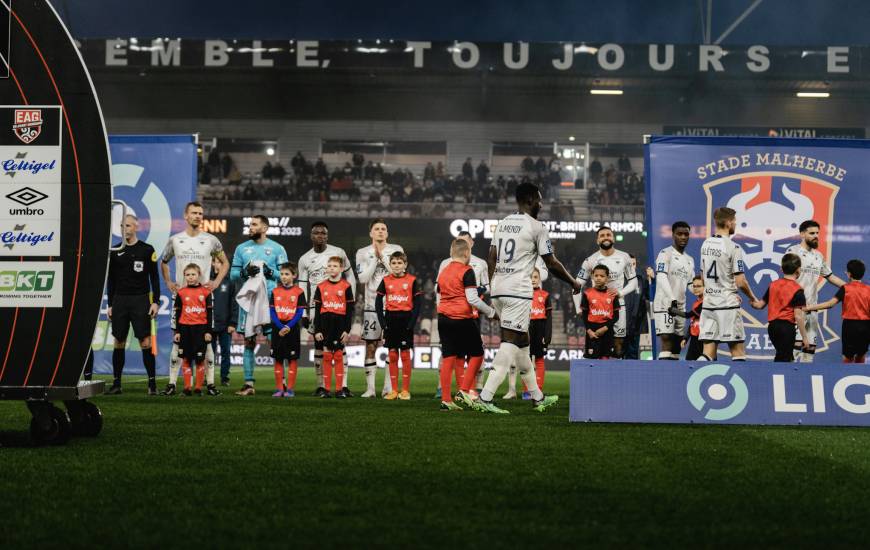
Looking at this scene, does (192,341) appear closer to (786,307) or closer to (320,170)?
(786,307)

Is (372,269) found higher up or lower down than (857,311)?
higher up

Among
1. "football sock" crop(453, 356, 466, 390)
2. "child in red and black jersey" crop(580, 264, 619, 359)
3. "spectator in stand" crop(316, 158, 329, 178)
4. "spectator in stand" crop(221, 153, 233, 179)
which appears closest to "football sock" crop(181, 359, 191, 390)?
"football sock" crop(453, 356, 466, 390)

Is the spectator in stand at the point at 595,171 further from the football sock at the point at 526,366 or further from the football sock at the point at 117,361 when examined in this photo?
the football sock at the point at 526,366

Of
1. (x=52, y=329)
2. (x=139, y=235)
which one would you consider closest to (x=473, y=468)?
(x=52, y=329)

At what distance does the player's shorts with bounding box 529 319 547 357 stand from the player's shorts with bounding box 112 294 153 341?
15.3 ft

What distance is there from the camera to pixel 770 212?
1301 cm

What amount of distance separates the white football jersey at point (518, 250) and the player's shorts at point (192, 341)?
4.32m

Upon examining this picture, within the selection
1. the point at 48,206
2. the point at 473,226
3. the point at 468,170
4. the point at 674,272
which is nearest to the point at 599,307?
the point at 674,272

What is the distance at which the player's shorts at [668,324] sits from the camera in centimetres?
1252

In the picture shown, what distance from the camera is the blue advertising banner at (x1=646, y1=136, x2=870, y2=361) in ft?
42.7

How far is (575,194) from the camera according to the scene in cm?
3638

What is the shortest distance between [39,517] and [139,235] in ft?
39.3

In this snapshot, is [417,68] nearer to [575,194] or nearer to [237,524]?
[575,194]

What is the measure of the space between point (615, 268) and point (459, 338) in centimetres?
367
